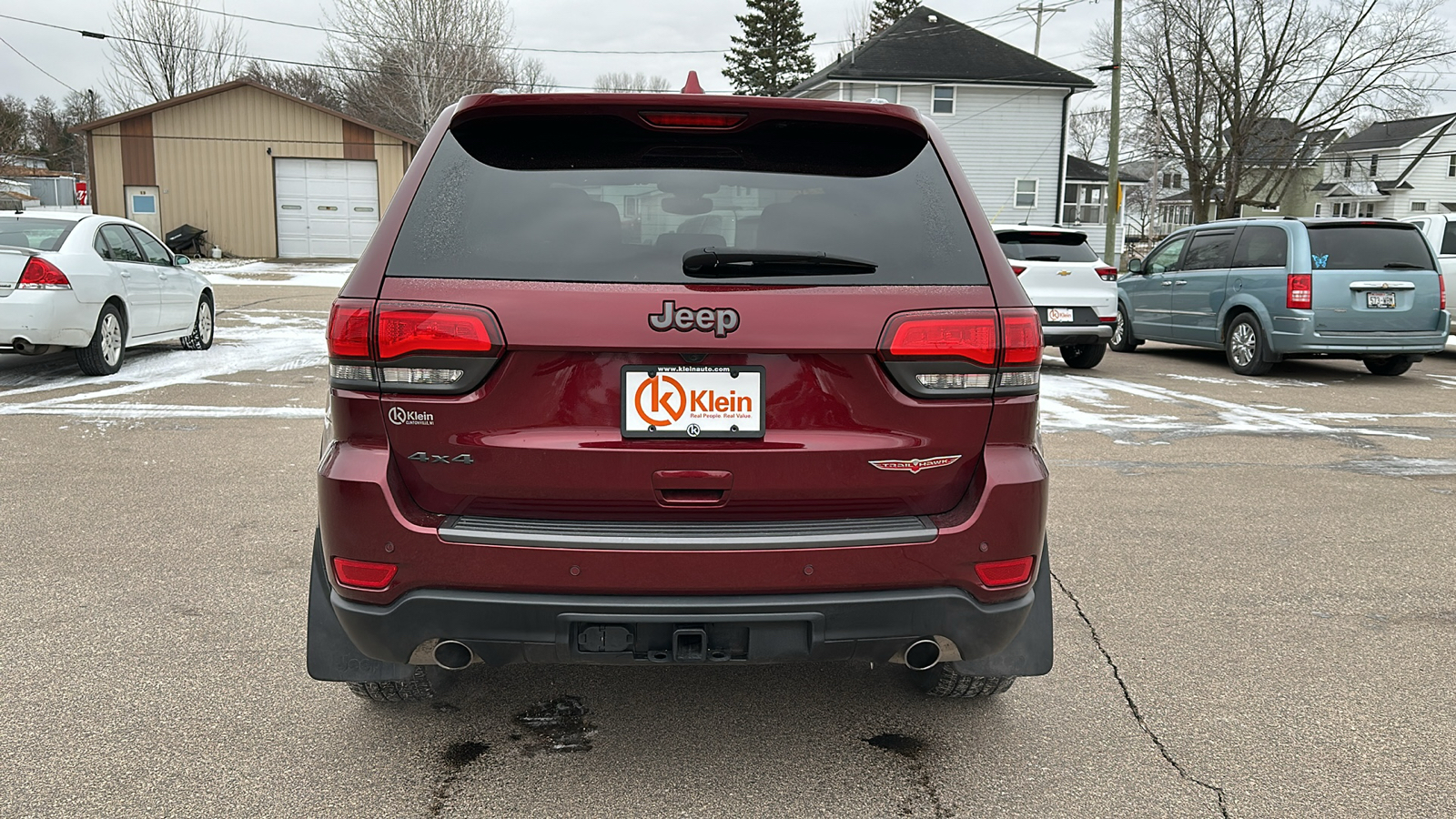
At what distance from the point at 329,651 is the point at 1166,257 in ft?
42.2

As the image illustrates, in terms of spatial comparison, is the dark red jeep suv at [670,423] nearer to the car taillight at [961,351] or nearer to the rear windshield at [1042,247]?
Result: the car taillight at [961,351]

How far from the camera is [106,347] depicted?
9.92m

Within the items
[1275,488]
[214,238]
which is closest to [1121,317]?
[1275,488]

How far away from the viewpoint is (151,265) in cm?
1091

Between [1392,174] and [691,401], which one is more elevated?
[1392,174]

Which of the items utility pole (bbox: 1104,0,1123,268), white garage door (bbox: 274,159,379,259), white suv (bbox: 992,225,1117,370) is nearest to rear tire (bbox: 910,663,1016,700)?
white suv (bbox: 992,225,1117,370)

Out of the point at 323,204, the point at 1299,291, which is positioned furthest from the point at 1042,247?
the point at 323,204

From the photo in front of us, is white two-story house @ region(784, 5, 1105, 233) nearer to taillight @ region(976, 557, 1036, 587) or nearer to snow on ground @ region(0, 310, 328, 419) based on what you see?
snow on ground @ region(0, 310, 328, 419)

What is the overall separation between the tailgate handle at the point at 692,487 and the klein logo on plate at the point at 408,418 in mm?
516

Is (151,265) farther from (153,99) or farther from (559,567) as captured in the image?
(153,99)

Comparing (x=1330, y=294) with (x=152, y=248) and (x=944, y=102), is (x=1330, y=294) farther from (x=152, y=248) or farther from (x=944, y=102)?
(x=944, y=102)

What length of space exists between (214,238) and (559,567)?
35699 millimetres

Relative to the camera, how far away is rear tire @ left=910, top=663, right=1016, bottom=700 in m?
3.14

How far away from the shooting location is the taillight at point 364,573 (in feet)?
8.11
